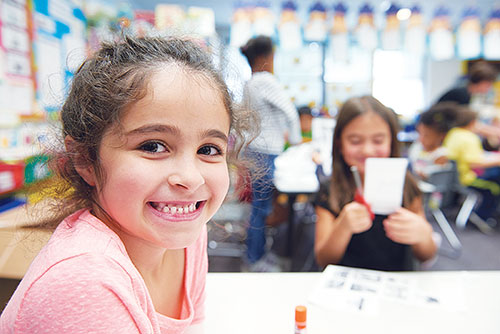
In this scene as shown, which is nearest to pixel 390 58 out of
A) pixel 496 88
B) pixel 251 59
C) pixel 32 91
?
pixel 496 88

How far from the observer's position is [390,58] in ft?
21.3

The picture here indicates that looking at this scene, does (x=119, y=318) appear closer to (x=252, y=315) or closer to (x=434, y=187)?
(x=252, y=315)

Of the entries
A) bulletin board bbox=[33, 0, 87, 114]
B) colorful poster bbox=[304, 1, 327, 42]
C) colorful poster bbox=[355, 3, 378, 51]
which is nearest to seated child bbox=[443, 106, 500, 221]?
colorful poster bbox=[355, 3, 378, 51]

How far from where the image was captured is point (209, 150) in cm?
59

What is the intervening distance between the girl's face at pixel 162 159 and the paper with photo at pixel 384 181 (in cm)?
63

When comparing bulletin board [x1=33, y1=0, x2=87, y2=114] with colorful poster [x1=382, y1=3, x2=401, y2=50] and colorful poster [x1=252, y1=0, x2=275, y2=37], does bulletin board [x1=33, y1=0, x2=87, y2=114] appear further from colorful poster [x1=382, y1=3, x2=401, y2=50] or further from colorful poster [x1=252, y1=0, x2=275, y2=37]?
colorful poster [x1=382, y1=3, x2=401, y2=50]

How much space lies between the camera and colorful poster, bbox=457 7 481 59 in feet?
11.7

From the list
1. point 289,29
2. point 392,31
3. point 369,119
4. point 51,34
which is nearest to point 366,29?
point 392,31

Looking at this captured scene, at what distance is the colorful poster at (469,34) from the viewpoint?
3.58 metres

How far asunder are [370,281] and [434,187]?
2.05m

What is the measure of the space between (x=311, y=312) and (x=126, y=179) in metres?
0.58

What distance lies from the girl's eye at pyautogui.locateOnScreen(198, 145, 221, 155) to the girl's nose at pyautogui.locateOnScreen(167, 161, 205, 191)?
1.9 inches

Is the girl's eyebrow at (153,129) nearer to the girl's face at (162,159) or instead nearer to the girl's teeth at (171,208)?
the girl's face at (162,159)

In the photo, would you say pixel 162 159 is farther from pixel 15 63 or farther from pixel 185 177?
pixel 15 63
